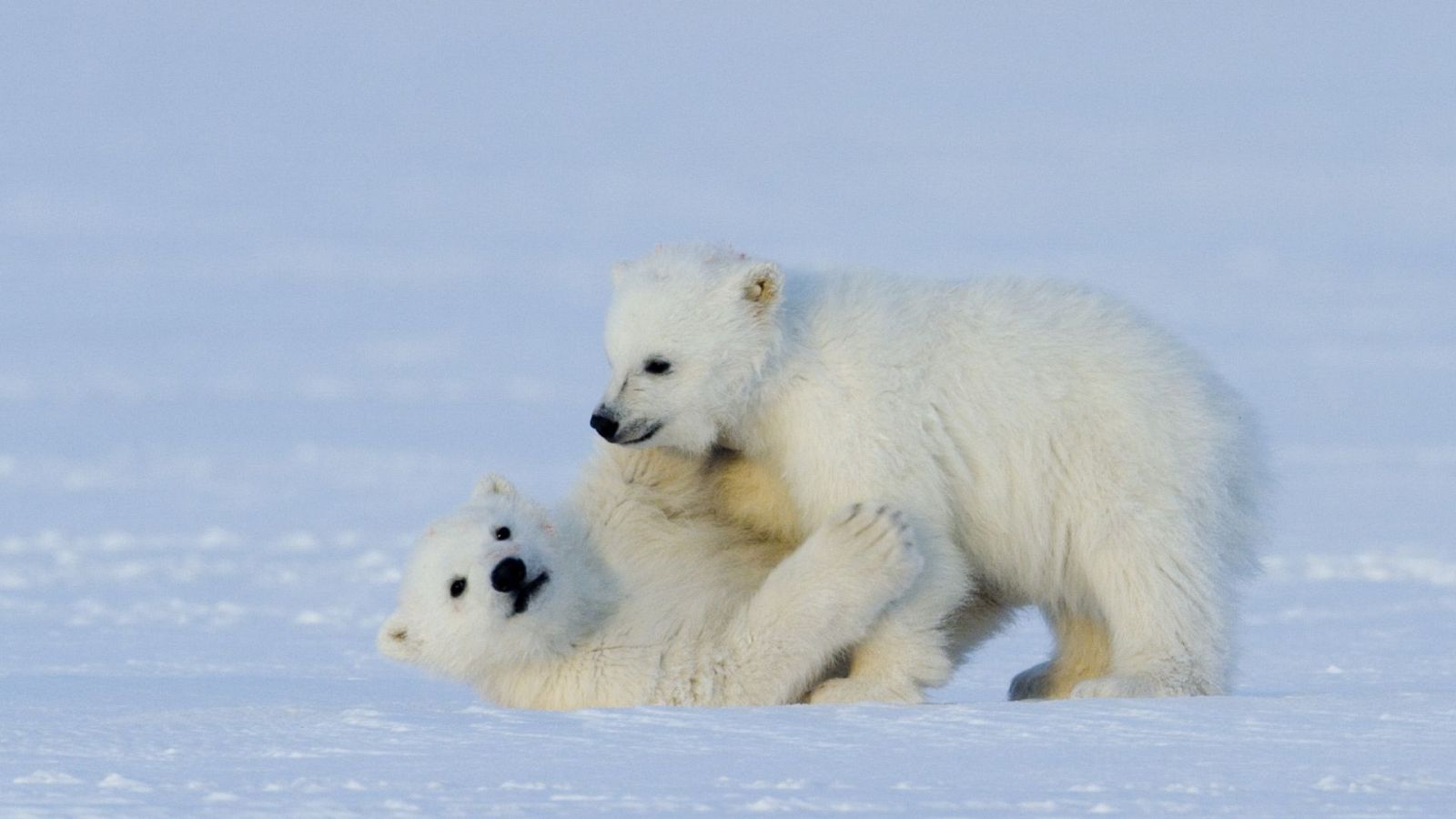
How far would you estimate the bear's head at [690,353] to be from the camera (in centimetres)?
587

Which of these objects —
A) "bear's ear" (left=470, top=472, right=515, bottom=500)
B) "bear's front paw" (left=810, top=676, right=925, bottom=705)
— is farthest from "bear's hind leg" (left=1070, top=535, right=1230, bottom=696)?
"bear's ear" (left=470, top=472, right=515, bottom=500)

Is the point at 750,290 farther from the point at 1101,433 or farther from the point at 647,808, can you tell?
the point at 647,808

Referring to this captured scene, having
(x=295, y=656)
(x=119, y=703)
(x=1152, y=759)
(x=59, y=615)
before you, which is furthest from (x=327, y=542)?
(x=1152, y=759)

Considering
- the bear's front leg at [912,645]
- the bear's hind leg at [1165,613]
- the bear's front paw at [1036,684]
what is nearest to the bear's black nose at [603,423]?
the bear's front leg at [912,645]

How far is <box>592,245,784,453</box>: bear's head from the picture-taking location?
587cm

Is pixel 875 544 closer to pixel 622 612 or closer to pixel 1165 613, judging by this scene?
pixel 622 612

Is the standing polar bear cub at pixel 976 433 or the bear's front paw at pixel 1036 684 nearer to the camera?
the standing polar bear cub at pixel 976 433

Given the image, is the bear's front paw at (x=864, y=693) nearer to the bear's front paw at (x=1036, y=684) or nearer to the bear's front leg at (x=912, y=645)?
the bear's front leg at (x=912, y=645)

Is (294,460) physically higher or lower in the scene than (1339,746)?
higher

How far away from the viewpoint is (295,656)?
30.6 feet

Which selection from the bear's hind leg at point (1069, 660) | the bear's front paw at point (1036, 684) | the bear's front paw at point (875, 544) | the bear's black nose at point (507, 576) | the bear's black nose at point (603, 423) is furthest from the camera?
the bear's front paw at point (1036, 684)

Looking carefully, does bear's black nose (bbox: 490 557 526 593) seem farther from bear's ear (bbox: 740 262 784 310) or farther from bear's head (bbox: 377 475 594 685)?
bear's ear (bbox: 740 262 784 310)

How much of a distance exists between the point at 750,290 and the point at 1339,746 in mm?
2102

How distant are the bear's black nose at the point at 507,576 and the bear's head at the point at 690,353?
1.61 feet
